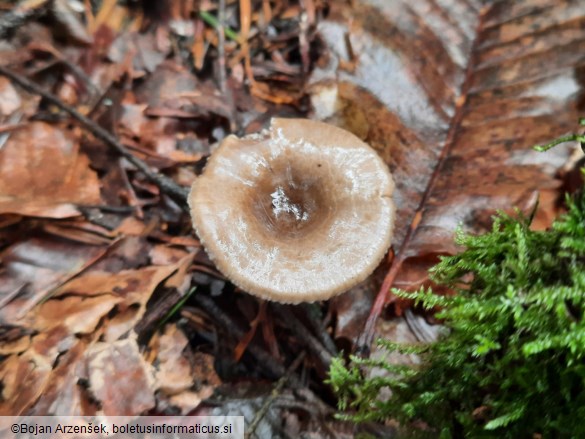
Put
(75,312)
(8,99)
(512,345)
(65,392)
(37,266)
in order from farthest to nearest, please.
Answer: (8,99)
(37,266)
(75,312)
(65,392)
(512,345)

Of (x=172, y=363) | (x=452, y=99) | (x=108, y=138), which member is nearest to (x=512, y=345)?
(x=172, y=363)

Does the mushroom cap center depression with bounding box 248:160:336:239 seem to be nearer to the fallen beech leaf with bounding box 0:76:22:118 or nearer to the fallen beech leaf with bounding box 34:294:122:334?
the fallen beech leaf with bounding box 34:294:122:334

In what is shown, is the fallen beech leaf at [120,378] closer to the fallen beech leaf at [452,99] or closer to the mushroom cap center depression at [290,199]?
the mushroom cap center depression at [290,199]

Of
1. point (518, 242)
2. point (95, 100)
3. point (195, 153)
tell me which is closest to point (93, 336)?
point (195, 153)

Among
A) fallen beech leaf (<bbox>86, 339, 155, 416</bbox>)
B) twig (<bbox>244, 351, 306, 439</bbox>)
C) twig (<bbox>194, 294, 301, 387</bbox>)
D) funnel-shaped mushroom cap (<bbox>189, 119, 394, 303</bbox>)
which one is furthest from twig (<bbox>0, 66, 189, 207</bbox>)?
twig (<bbox>244, 351, 306, 439</bbox>)

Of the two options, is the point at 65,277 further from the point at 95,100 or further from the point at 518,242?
the point at 518,242

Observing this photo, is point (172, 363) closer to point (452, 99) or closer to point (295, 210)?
point (295, 210)
